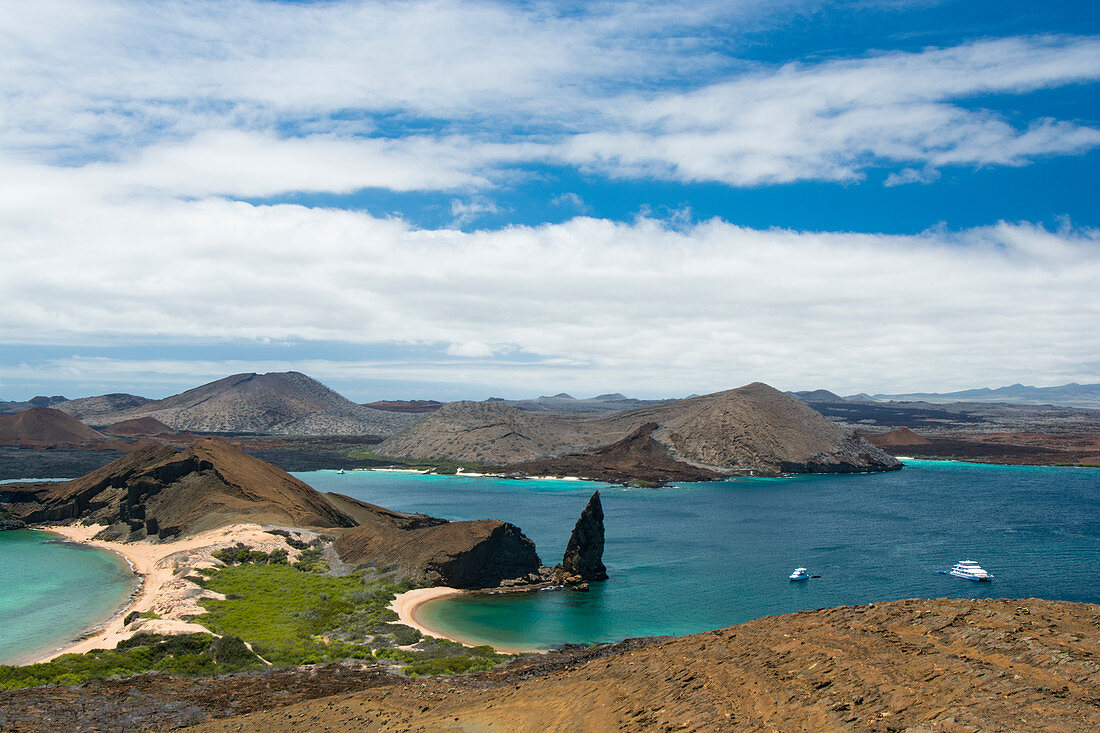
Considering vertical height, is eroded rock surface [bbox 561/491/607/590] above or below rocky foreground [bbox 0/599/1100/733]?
below

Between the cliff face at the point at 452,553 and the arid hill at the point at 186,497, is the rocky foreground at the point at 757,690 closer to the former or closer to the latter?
the cliff face at the point at 452,553

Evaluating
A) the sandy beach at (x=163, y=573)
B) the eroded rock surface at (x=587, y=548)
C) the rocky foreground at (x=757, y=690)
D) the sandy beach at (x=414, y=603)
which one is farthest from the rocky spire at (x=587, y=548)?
the rocky foreground at (x=757, y=690)

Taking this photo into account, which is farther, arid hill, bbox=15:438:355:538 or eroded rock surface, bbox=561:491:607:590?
arid hill, bbox=15:438:355:538

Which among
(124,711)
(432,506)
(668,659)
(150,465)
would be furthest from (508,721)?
(432,506)

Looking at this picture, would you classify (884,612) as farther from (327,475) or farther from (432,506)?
(327,475)

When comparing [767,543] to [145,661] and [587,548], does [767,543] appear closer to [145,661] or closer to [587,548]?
[587,548]

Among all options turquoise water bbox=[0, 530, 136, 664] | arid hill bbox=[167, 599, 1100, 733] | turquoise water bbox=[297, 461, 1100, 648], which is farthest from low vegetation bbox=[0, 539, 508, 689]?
arid hill bbox=[167, 599, 1100, 733]

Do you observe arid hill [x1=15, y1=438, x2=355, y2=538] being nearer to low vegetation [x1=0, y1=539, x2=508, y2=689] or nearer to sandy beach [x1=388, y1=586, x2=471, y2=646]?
low vegetation [x1=0, y1=539, x2=508, y2=689]
